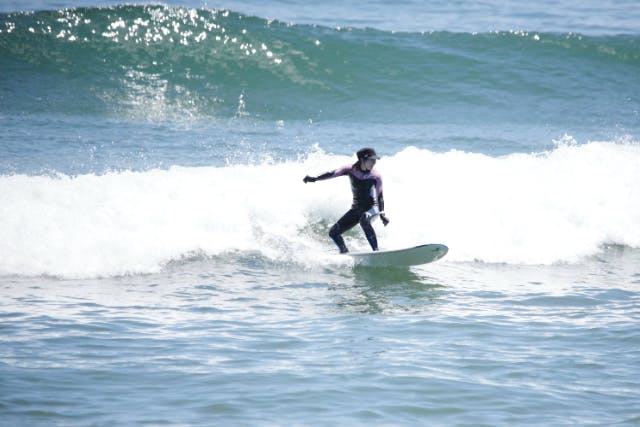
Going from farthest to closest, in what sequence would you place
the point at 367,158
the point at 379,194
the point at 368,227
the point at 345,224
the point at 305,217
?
1. the point at 305,217
2. the point at 345,224
3. the point at 368,227
4. the point at 379,194
5. the point at 367,158

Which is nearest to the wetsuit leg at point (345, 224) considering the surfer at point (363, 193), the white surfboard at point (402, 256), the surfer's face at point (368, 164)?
the surfer at point (363, 193)

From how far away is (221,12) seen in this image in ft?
76.2

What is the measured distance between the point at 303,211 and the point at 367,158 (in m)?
2.93

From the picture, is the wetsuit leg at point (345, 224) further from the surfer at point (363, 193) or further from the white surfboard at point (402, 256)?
the white surfboard at point (402, 256)

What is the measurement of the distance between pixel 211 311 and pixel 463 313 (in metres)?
2.61

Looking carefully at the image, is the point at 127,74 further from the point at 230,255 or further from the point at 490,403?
A: the point at 490,403

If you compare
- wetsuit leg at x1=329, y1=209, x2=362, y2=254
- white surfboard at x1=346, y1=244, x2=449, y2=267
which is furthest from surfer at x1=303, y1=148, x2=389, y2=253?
white surfboard at x1=346, y1=244, x2=449, y2=267

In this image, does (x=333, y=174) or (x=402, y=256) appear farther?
(x=402, y=256)

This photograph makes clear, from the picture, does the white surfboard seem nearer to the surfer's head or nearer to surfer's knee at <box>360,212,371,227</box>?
surfer's knee at <box>360,212,371,227</box>

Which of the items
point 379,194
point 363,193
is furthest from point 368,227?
point 379,194

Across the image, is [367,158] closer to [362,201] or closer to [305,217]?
[362,201]

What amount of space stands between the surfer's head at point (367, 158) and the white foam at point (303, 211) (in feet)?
4.29

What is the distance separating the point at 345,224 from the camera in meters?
10.7

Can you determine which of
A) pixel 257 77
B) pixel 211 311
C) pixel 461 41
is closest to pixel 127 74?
pixel 257 77
